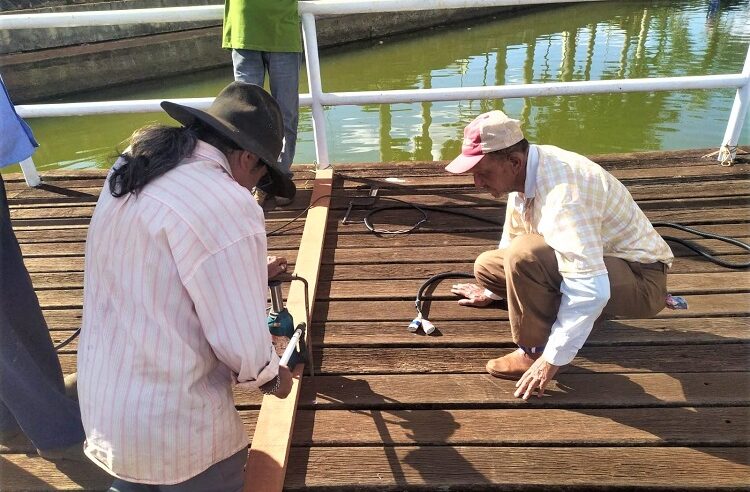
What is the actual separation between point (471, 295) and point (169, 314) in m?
1.54

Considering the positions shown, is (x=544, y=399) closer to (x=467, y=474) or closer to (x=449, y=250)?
(x=467, y=474)

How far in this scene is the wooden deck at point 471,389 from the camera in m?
1.66

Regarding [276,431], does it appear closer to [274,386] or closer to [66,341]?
[274,386]

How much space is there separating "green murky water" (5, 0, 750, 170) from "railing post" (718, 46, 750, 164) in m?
3.58

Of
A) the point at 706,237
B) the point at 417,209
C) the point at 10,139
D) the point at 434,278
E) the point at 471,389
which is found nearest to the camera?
the point at 10,139

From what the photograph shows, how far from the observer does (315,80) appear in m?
3.38

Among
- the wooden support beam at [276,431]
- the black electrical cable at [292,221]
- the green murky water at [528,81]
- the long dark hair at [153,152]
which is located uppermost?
the long dark hair at [153,152]

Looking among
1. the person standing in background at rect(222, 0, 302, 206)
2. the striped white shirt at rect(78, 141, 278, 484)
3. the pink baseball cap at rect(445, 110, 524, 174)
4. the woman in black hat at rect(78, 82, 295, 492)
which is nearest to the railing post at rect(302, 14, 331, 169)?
the person standing in background at rect(222, 0, 302, 206)

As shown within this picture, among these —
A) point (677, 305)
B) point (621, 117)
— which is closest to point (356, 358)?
point (677, 305)

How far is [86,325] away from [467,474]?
Result: 1173 mm

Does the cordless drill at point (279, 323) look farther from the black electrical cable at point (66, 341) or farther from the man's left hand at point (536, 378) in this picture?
the black electrical cable at point (66, 341)

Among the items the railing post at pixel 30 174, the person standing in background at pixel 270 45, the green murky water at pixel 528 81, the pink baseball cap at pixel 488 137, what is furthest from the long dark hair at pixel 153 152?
the railing post at pixel 30 174

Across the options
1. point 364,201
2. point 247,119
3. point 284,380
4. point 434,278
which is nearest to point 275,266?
point 284,380

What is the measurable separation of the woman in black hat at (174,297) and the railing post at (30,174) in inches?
117
